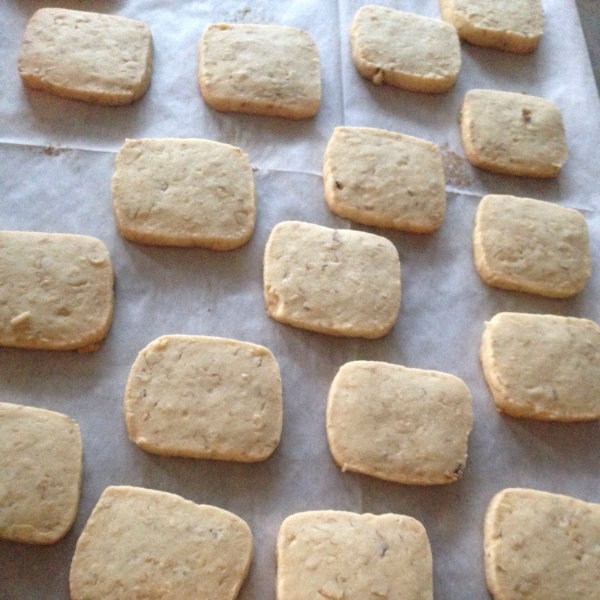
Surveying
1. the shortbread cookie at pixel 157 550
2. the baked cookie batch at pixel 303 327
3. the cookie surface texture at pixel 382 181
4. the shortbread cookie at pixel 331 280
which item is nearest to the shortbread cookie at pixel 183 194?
the baked cookie batch at pixel 303 327

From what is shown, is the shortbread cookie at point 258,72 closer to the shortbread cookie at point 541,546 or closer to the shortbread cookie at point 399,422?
the shortbread cookie at point 399,422

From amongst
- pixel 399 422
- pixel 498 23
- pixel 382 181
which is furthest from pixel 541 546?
pixel 498 23

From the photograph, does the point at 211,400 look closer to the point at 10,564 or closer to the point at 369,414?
the point at 369,414

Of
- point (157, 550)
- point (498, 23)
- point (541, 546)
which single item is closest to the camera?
point (157, 550)

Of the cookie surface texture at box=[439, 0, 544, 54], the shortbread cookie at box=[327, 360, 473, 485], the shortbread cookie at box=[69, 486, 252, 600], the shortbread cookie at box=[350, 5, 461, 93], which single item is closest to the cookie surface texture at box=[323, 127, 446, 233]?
the shortbread cookie at box=[350, 5, 461, 93]

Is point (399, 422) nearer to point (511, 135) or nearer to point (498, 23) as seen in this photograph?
point (511, 135)

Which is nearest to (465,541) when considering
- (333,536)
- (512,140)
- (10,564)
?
(333,536)

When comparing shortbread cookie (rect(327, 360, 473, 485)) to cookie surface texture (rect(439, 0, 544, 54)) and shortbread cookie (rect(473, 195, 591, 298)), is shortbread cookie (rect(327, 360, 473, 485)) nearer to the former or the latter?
shortbread cookie (rect(473, 195, 591, 298))
